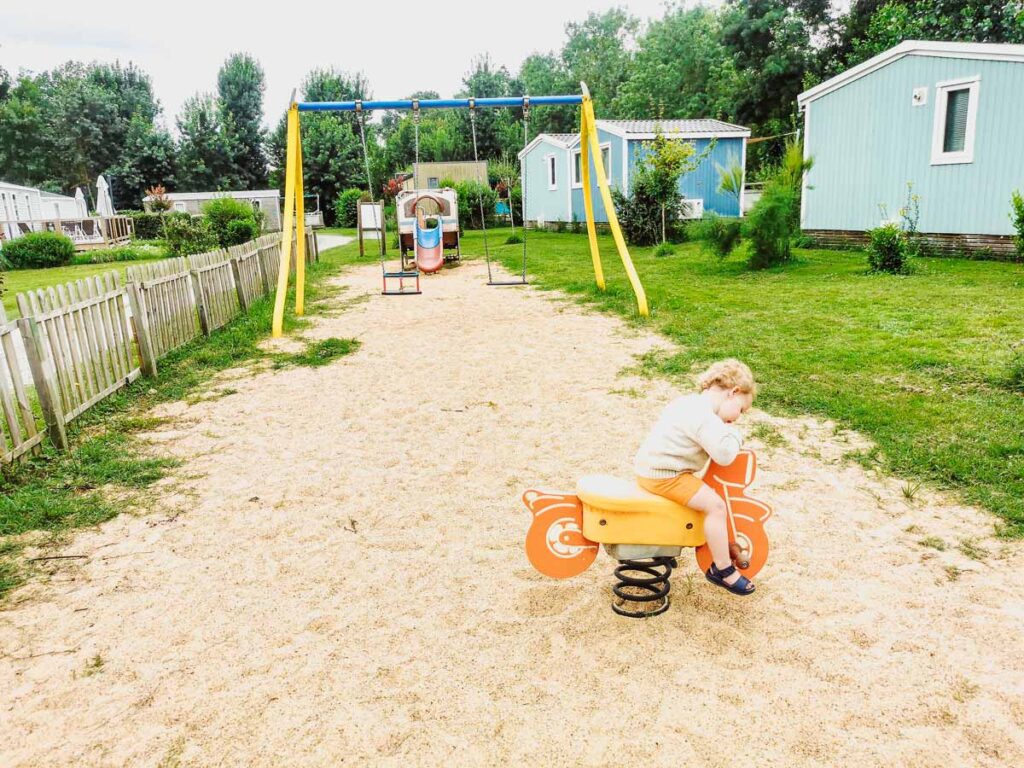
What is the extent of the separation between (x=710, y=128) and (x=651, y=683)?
22441 mm

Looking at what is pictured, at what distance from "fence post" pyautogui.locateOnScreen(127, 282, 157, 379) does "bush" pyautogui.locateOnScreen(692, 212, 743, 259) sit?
9.22 metres

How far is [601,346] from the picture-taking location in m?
8.30

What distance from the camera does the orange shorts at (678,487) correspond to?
3.11 metres

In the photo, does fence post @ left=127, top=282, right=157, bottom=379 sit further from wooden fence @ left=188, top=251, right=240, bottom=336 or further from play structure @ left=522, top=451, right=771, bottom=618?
play structure @ left=522, top=451, right=771, bottom=618

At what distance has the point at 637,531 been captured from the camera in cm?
317

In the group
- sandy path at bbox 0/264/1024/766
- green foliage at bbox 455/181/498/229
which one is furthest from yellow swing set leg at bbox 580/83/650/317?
green foliage at bbox 455/181/498/229

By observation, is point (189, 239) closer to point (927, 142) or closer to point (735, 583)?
point (927, 142)

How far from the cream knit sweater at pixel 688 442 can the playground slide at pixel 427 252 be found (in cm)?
1340

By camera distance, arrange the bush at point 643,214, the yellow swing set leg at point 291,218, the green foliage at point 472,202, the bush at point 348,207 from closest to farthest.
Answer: the yellow swing set leg at point 291,218 < the bush at point 643,214 < the green foliage at point 472,202 < the bush at point 348,207

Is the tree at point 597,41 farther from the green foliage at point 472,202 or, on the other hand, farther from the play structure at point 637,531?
the play structure at point 637,531

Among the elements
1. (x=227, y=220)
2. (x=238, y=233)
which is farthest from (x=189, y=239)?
(x=227, y=220)

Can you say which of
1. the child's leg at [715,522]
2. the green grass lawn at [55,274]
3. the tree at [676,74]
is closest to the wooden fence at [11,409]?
the child's leg at [715,522]

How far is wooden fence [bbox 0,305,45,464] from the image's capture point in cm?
480

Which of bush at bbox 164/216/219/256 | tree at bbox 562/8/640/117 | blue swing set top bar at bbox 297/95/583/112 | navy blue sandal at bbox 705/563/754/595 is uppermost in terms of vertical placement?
tree at bbox 562/8/640/117
